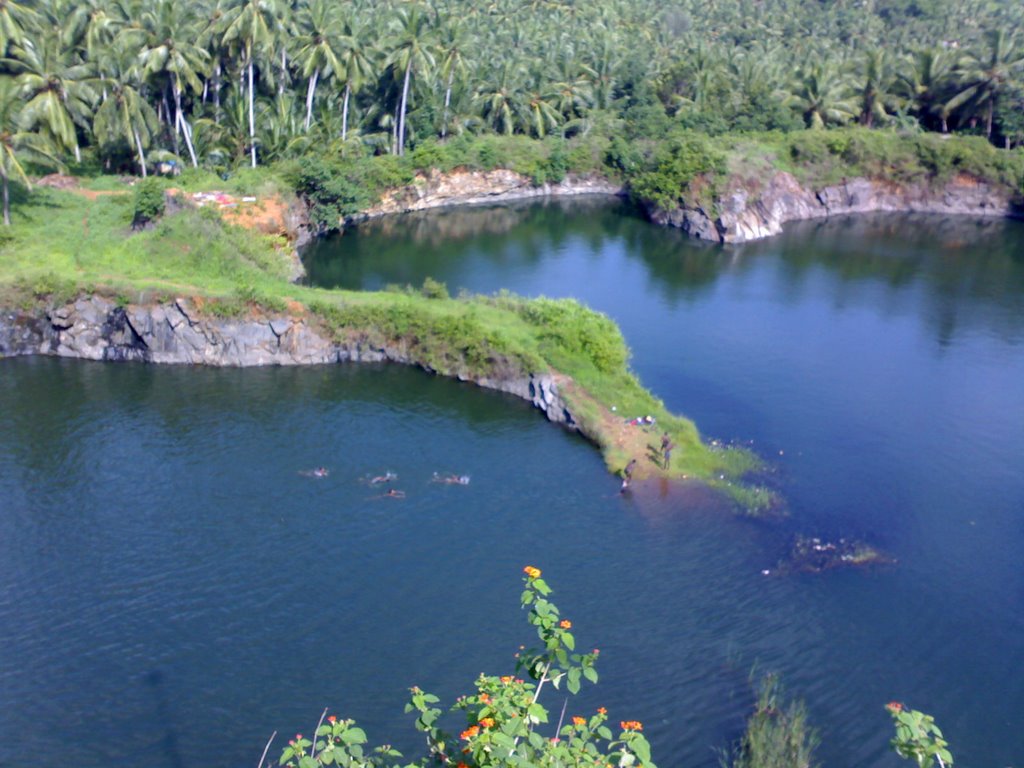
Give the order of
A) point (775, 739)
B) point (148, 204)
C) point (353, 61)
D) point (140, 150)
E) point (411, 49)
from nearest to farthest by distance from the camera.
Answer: point (775, 739), point (148, 204), point (140, 150), point (353, 61), point (411, 49)

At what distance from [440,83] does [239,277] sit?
32.9 metres

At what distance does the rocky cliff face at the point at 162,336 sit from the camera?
38750mm

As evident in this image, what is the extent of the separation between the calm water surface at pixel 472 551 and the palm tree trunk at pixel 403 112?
29280 mm

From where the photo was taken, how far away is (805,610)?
25547 mm

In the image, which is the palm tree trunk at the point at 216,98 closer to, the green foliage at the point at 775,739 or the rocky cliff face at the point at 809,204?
the rocky cliff face at the point at 809,204

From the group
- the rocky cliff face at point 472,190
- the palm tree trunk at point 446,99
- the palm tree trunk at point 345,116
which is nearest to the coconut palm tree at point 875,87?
the rocky cliff face at point 472,190

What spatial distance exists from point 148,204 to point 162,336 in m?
9.56

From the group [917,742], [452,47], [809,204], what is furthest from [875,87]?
[917,742]

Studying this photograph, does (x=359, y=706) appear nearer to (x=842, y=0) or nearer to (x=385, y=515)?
(x=385, y=515)

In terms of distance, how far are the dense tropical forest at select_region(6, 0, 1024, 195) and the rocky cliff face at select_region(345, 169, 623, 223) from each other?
3.47 metres

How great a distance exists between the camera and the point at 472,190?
6944 cm

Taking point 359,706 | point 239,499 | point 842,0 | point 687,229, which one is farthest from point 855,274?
point 842,0

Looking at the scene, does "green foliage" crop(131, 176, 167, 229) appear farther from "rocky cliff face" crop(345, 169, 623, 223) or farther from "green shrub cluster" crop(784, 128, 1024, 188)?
"green shrub cluster" crop(784, 128, 1024, 188)

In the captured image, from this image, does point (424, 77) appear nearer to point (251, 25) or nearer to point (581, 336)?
point (251, 25)
